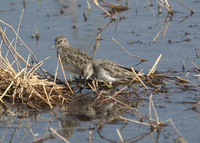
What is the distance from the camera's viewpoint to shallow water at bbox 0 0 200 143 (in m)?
6.49

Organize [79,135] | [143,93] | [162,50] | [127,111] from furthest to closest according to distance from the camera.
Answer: [162,50], [143,93], [127,111], [79,135]

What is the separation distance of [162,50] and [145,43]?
656 millimetres

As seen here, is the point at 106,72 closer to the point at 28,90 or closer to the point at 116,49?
the point at 28,90

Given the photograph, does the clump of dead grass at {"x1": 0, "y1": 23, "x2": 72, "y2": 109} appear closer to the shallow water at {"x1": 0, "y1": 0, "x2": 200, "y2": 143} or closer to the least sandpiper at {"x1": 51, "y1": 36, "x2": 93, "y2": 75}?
the shallow water at {"x1": 0, "y1": 0, "x2": 200, "y2": 143}

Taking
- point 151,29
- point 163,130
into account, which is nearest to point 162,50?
point 151,29

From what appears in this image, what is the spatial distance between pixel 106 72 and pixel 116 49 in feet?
6.97

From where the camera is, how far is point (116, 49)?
10703 mm

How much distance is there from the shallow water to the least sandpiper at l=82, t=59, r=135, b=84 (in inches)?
25.8

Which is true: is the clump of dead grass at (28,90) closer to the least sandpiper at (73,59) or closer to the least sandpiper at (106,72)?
the least sandpiper at (106,72)

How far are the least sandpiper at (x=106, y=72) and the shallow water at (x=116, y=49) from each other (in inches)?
25.8

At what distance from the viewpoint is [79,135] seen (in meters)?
6.38

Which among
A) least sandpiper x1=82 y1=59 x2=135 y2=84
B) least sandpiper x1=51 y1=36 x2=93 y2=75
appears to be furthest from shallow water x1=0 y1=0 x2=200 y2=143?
least sandpiper x1=82 y1=59 x2=135 y2=84

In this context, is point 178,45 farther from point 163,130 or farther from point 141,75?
point 163,130

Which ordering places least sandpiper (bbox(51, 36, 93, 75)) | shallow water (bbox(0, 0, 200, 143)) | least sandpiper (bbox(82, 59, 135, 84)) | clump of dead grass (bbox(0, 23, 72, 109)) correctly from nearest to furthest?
shallow water (bbox(0, 0, 200, 143)) < clump of dead grass (bbox(0, 23, 72, 109)) < least sandpiper (bbox(82, 59, 135, 84)) < least sandpiper (bbox(51, 36, 93, 75))
